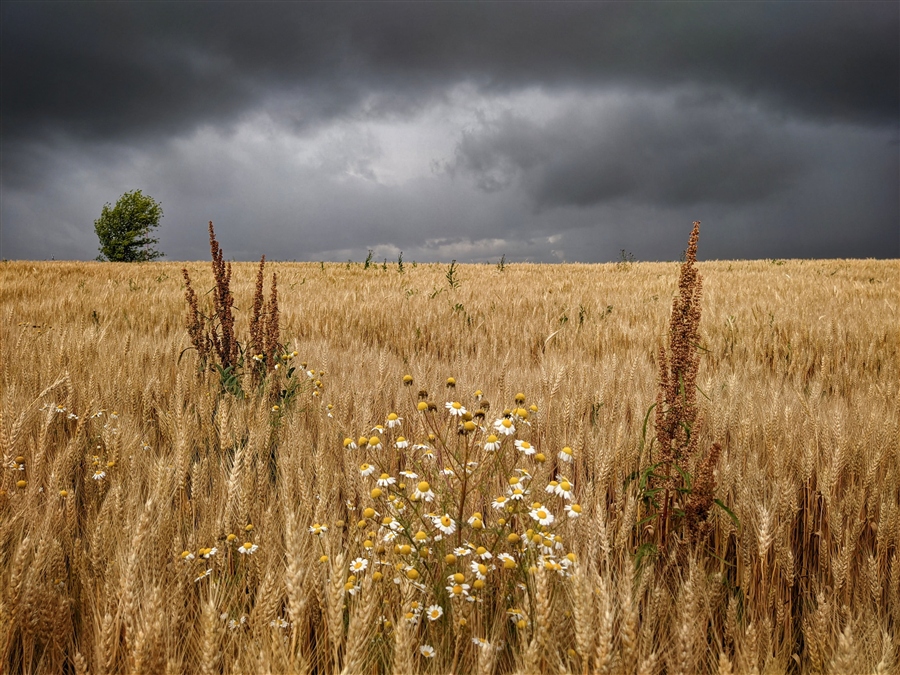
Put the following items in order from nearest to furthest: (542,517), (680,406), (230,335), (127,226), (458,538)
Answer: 1. (542,517)
2. (458,538)
3. (680,406)
4. (230,335)
5. (127,226)

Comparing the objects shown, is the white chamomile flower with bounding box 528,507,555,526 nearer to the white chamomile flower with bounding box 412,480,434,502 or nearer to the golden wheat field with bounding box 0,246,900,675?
the golden wheat field with bounding box 0,246,900,675

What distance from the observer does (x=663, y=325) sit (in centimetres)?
618

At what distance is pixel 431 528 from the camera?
1724 millimetres

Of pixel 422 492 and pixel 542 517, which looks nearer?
pixel 542 517

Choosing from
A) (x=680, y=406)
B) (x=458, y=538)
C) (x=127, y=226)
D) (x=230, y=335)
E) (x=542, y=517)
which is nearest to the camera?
(x=542, y=517)

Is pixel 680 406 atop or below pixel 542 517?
atop

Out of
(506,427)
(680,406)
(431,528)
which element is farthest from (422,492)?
(680,406)

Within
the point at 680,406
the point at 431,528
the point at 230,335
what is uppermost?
the point at 230,335

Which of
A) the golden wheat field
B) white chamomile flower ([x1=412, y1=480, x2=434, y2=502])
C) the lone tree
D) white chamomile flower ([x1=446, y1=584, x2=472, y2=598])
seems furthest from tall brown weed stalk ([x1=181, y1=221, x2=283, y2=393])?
the lone tree

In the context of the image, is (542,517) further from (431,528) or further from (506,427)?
(431,528)

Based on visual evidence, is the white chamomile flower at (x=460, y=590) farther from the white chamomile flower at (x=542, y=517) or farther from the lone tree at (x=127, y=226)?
the lone tree at (x=127, y=226)

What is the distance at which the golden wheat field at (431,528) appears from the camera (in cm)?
130

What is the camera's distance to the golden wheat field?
1304 millimetres

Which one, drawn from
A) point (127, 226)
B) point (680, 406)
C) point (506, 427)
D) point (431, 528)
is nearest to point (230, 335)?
point (431, 528)
